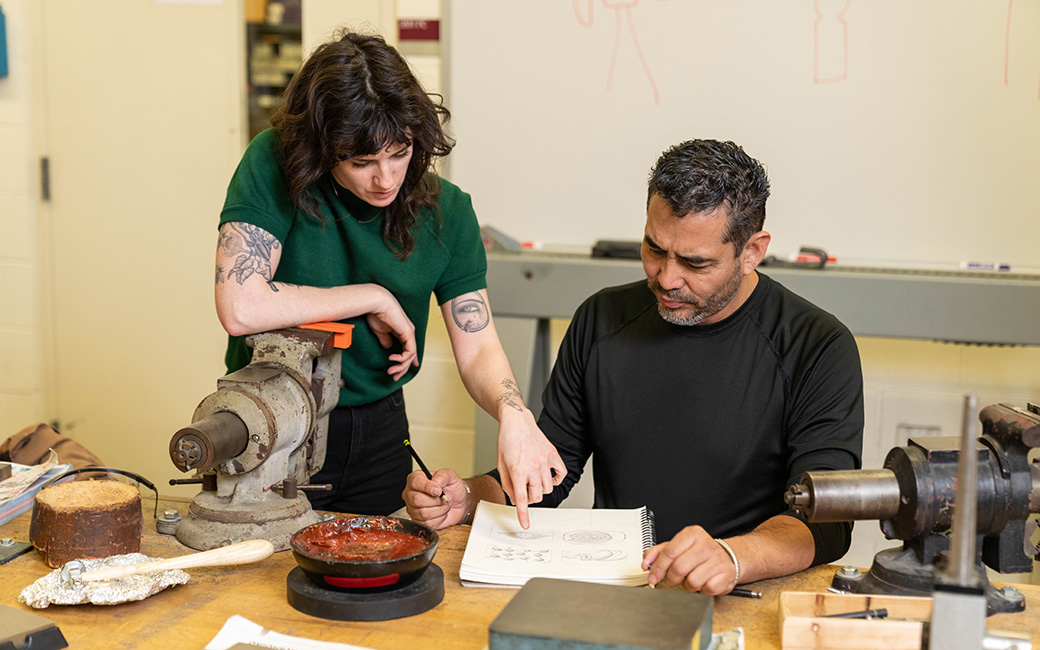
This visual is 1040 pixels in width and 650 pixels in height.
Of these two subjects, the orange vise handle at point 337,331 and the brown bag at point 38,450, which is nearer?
the orange vise handle at point 337,331

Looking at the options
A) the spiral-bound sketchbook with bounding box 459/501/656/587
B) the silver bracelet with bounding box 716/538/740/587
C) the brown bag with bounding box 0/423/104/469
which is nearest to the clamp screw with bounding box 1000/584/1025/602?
the silver bracelet with bounding box 716/538/740/587

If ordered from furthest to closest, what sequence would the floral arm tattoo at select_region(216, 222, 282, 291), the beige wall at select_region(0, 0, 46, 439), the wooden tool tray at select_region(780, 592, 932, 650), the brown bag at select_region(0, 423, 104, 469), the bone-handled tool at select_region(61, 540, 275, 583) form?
the beige wall at select_region(0, 0, 46, 439) → the brown bag at select_region(0, 423, 104, 469) → the floral arm tattoo at select_region(216, 222, 282, 291) → the bone-handled tool at select_region(61, 540, 275, 583) → the wooden tool tray at select_region(780, 592, 932, 650)

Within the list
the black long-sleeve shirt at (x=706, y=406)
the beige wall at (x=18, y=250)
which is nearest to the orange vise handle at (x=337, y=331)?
the black long-sleeve shirt at (x=706, y=406)

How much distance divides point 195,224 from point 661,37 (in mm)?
1638

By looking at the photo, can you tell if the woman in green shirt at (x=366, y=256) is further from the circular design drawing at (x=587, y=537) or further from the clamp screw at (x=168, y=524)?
the clamp screw at (x=168, y=524)

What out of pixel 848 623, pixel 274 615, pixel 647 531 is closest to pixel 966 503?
pixel 848 623

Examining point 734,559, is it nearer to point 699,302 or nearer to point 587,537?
point 587,537

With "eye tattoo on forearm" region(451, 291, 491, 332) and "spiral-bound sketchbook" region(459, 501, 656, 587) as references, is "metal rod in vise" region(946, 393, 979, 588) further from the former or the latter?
"eye tattoo on forearm" region(451, 291, 491, 332)

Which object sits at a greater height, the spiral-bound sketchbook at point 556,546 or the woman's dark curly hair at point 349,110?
the woman's dark curly hair at point 349,110

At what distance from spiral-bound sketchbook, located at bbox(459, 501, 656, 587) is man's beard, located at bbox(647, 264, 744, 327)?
1.22 feet

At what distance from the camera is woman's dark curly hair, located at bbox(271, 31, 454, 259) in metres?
1.47

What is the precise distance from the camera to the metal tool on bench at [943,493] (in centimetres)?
109

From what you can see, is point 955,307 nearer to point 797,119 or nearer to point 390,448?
point 797,119

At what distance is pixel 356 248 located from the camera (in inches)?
66.6
